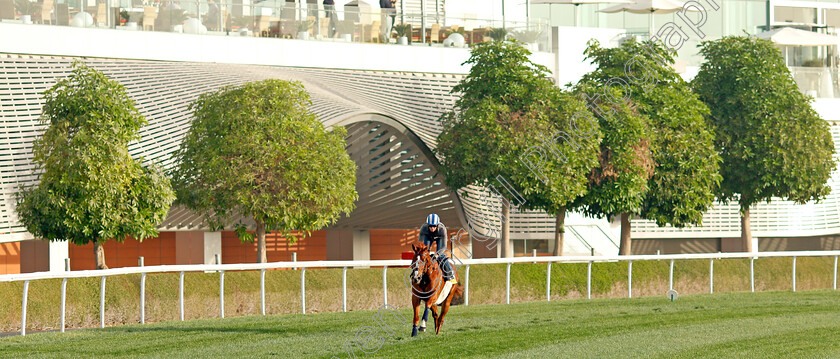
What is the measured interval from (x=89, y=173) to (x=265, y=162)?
3.80 meters

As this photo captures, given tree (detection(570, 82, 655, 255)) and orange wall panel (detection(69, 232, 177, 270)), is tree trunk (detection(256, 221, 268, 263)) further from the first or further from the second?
orange wall panel (detection(69, 232, 177, 270))

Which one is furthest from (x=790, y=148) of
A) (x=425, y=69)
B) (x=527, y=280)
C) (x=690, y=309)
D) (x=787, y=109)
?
(x=690, y=309)

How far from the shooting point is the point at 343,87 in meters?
33.8

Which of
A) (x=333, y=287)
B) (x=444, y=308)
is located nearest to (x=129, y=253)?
(x=333, y=287)

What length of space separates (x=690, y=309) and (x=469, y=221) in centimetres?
1587

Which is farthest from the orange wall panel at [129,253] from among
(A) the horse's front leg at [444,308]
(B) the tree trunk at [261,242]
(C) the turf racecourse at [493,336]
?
(A) the horse's front leg at [444,308]

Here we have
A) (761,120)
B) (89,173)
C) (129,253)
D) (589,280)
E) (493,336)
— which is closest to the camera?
(493,336)

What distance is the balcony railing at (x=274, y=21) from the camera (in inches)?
1236

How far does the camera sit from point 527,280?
22594 millimetres

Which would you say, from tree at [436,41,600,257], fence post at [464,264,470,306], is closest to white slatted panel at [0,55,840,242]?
tree at [436,41,600,257]

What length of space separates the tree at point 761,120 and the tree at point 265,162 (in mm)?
13444

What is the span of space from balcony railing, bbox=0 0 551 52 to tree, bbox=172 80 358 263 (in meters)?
7.63

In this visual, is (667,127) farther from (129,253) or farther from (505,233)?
(129,253)

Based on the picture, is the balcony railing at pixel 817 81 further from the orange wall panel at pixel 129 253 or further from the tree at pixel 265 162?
the tree at pixel 265 162
